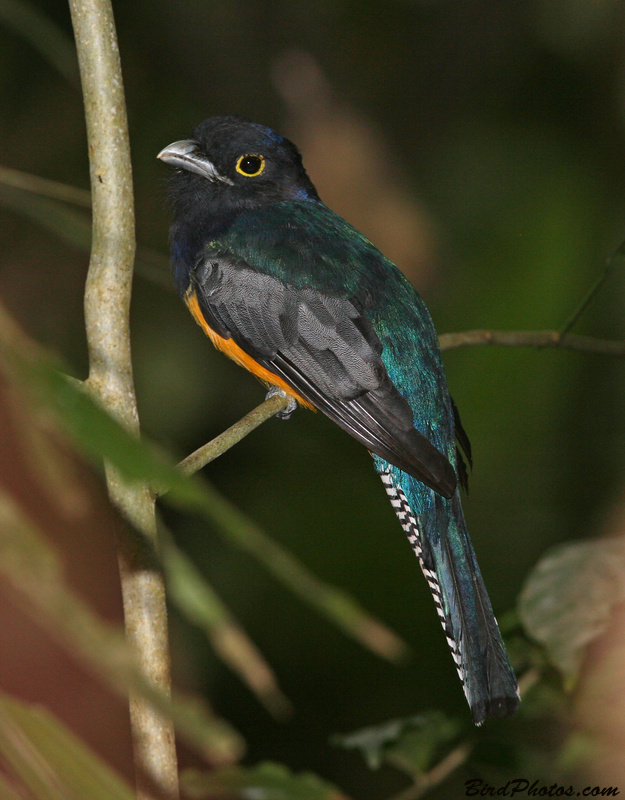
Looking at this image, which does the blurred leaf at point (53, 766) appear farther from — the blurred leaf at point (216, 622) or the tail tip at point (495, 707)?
the tail tip at point (495, 707)

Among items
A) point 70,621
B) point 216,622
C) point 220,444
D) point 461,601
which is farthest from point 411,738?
point 70,621

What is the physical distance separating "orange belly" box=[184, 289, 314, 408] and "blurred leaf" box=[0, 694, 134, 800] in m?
2.41

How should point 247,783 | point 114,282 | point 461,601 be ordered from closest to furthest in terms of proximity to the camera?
point 247,783
point 114,282
point 461,601

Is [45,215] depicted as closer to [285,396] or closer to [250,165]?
[285,396]

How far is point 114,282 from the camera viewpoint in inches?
64.9

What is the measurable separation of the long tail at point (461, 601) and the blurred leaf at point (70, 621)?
6.00 ft

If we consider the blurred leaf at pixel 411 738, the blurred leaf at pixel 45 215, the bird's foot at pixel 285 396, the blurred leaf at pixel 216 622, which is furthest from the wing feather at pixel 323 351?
the blurred leaf at pixel 216 622

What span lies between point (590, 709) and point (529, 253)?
255cm

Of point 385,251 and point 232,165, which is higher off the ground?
point 232,165

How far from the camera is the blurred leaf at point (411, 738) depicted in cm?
211

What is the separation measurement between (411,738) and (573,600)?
513 millimetres

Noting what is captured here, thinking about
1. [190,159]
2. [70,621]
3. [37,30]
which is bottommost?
[70,621]

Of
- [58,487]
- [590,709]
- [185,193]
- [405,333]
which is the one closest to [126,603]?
[58,487]

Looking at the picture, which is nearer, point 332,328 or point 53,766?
point 53,766
